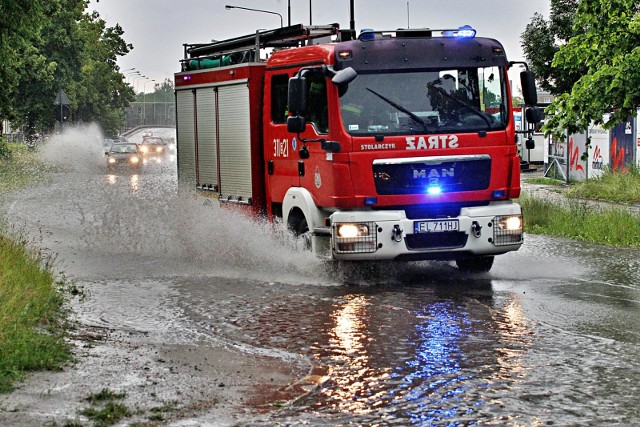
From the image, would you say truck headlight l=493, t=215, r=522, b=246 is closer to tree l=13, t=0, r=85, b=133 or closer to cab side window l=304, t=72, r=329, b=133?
cab side window l=304, t=72, r=329, b=133

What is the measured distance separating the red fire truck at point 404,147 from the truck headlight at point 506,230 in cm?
1

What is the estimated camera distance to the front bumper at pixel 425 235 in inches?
517

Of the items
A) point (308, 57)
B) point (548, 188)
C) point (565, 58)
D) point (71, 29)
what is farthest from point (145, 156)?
point (308, 57)

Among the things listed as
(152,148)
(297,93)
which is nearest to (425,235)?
(297,93)

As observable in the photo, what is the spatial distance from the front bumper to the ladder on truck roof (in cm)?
312

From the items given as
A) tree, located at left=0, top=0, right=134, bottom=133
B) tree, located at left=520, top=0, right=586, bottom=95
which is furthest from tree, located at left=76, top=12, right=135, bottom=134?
tree, located at left=520, top=0, right=586, bottom=95

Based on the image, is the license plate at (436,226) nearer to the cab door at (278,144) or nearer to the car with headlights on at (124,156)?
the cab door at (278,144)

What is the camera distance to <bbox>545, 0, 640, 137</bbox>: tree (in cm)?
1931

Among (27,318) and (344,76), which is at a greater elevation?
(344,76)

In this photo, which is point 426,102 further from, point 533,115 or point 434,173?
point 533,115

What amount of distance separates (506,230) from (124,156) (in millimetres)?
55334

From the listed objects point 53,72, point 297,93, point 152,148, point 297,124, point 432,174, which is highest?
point 53,72

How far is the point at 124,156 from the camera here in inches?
2645

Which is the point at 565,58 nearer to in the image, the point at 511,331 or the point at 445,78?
→ the point at 445,78
